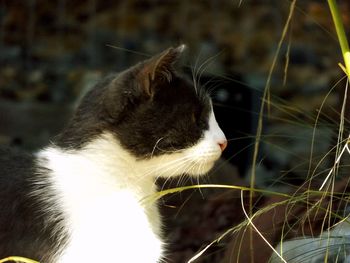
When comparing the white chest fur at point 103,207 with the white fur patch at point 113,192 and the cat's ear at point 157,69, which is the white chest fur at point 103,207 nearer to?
the white fur patch at point 113,192

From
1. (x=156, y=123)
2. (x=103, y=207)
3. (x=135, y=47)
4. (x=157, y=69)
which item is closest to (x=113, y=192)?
(x=103, y=207)

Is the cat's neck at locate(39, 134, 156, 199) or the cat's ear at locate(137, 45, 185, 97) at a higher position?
the cat's ear at locate(137, 45, 185, 97)

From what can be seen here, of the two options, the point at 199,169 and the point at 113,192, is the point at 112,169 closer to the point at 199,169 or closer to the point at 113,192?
the point at 113,192

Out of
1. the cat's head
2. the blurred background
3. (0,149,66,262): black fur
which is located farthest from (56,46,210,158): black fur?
the blurred background

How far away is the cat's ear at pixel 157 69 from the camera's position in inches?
85.6

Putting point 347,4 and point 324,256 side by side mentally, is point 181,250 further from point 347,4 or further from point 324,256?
point 347,4

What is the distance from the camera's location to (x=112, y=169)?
229 cm

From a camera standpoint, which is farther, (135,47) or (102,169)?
(135,47)

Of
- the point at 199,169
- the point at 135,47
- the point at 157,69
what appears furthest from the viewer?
the point at 135,47

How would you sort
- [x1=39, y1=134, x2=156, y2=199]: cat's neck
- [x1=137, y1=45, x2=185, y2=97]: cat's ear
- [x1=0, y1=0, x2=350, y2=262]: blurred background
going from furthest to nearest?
[x1=0, y1=0, x2=350, y2=262]: blurred background → [x1=39, y1=134, x2=156, y2=199]: cat's neck → [x1=137, y1=45, x2=185, y2=97]: cat's ear

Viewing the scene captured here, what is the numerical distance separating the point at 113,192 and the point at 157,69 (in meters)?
0.35

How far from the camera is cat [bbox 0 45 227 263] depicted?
2.20 meters

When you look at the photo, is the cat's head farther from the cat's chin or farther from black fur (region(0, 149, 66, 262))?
black fur (region(0, 149, 66, 262))

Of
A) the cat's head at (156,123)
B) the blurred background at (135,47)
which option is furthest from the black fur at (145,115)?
the blurred background at (135,47)
